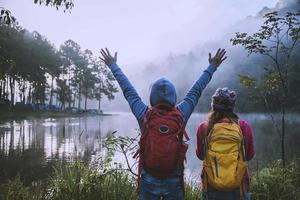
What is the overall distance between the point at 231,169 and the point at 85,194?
10.2ft

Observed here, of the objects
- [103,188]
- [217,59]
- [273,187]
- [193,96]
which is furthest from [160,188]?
[273,187]

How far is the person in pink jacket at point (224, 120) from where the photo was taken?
3.46m

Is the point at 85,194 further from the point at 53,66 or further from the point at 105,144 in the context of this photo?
the point at 53,66

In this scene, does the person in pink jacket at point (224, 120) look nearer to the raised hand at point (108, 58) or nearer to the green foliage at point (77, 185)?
the raised hand at point (108, 58)

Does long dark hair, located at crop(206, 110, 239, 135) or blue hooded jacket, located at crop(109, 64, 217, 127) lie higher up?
blue hooded jacket, located at crop(109, 64, 217, 127)

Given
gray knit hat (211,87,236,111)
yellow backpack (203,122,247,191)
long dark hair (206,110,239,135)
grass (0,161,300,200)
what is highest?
gray knit hat (211,87,236,111)

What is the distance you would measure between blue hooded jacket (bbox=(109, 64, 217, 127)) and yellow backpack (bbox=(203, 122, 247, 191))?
306 mm

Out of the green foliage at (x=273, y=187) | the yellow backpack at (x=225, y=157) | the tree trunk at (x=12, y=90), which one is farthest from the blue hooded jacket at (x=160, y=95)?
the tree trunk at (x=12, y=90)

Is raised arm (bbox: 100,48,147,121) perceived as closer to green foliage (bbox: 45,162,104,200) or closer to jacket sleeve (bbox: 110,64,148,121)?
jacket sleeve (bbox: 110,64,148,121)

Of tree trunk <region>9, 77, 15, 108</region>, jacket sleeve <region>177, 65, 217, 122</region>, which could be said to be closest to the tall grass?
jacket sleeve <region>177, 65, 217, 122</region>

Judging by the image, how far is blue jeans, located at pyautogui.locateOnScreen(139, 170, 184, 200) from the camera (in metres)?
3.26

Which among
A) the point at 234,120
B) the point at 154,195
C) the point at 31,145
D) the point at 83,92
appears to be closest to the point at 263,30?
the point at 234,120

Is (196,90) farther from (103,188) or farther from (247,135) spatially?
(103,188)

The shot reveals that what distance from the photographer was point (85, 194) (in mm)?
5910
